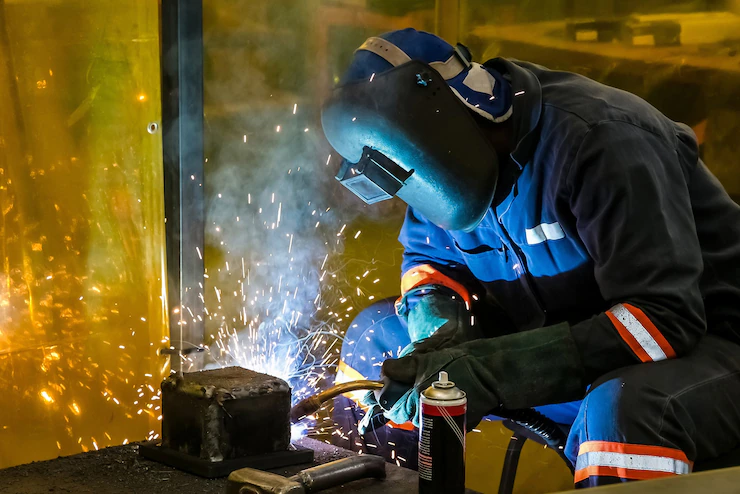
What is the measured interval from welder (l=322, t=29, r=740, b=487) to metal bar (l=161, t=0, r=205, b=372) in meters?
0.86

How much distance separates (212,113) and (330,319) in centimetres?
104

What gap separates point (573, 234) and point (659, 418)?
60 centimetres

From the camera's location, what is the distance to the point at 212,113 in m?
3.18

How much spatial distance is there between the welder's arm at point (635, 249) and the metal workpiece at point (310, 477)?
62cm

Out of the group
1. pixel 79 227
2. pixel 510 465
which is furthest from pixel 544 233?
pixel 79 227

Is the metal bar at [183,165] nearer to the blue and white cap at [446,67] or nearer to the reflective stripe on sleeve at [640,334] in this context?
the blue and white cap at [446,67]

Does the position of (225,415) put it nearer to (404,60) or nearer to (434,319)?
(434,319)

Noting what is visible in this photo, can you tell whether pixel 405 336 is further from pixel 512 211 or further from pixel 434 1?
pixel 434 1

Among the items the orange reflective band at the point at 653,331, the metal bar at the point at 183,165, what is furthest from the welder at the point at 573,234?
the metal bar at the point at 183,165

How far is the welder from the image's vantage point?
2.03m

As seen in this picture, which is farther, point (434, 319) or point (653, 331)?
point (434, 319)

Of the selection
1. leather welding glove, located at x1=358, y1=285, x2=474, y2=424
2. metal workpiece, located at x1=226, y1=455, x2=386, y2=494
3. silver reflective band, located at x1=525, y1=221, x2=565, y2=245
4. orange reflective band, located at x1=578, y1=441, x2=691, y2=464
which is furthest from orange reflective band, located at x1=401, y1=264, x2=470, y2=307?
orange reflective band, located at x1=578, y1=441, x2=691, y2=464

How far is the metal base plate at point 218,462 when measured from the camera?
7.11ft

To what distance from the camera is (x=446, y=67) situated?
7.86 feet
